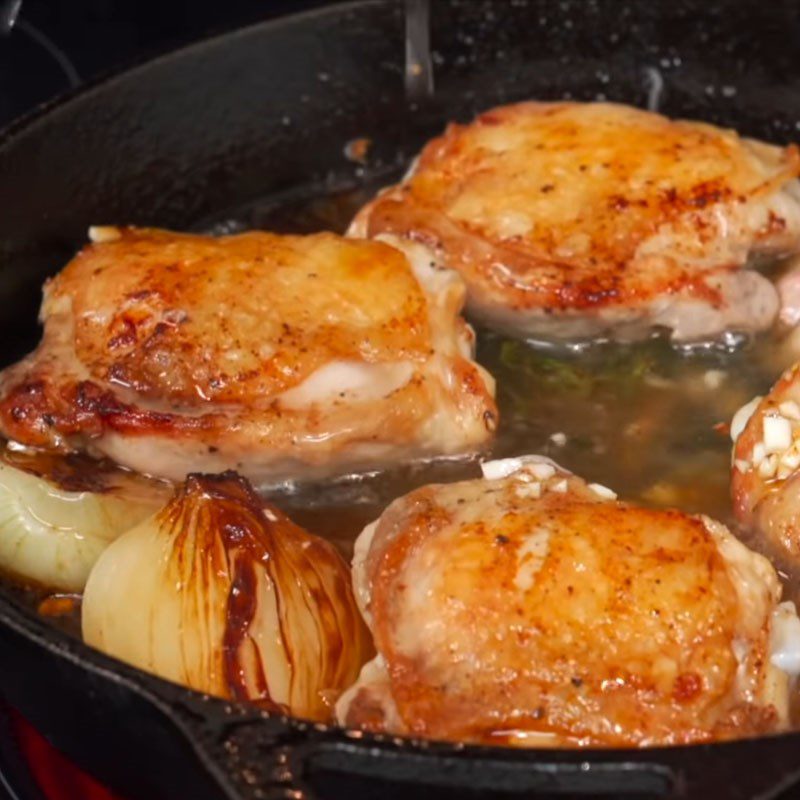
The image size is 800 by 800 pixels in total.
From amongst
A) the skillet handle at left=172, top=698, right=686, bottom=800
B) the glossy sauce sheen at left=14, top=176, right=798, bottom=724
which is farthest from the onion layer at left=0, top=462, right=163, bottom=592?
the skillet handle at left=172, top=698, right=686, bottom=800

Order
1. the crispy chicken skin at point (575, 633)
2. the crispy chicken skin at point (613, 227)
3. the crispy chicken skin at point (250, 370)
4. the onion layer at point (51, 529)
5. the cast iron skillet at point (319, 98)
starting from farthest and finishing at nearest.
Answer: the cast iron skillet at point (319, 98), the crispy chicken skin at point (613, 227), the crispy chicken skin at point (250, 370), the onion layer at point (51, 529), the crispy chicken skin at point (575, 633)

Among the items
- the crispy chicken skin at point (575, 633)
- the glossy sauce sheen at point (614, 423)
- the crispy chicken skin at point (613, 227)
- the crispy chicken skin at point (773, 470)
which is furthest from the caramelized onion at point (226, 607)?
the crispy chicken skin at point (613, 227)

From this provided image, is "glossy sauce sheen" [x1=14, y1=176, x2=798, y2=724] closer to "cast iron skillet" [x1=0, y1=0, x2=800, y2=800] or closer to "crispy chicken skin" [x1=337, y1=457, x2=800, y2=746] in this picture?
"crispy chicken skin" [x1=337, y1=457, x2=800, y2=746]

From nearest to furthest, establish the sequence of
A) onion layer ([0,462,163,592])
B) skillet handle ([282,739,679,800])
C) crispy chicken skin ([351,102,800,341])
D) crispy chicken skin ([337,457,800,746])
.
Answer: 1. skillet handle ([282,739,679,800])
2. crispy chicken skin ([337,457,800,746])
3. onion layer ([0,462,163,592])
4. crispy chicken skin ([351,102,800,341])

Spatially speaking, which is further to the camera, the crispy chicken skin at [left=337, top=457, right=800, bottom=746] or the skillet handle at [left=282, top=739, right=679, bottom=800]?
the crispy chicken skin at [left=337, top=457, right=800, bottom=746]

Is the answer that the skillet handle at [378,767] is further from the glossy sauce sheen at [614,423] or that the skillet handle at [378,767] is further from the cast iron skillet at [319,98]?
the cast iron skillet at [319,98]

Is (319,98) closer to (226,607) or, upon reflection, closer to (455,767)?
(226,607)
